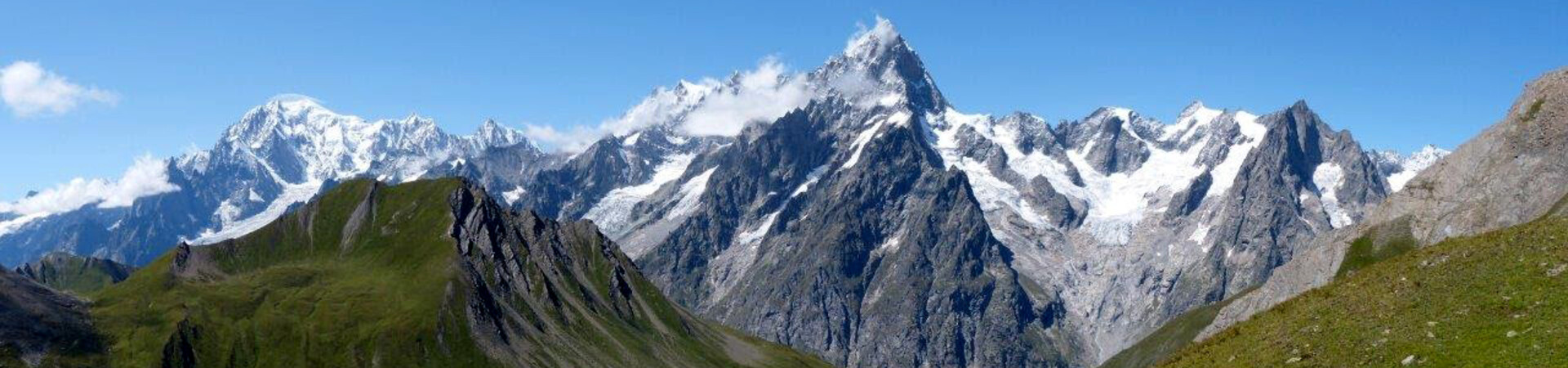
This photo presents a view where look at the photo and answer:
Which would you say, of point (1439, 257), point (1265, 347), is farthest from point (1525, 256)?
point (1265, 347)

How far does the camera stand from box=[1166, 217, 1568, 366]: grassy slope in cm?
4691

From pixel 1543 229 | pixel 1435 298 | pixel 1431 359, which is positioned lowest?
Result: pixel 1431 359

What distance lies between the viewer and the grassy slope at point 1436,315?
4691 centimetres

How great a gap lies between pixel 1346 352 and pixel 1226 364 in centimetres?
544

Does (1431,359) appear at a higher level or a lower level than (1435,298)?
lower

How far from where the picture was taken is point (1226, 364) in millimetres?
53156

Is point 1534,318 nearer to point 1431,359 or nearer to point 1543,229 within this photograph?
point 1431,359

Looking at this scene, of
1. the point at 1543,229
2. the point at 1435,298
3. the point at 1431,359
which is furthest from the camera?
the point at 1543,229

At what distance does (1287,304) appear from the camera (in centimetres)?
5881

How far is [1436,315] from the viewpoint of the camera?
165 feet

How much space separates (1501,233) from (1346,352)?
14704mm

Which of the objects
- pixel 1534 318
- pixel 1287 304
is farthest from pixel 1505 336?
pixel 1287 304

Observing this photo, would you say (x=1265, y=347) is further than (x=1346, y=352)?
Yes

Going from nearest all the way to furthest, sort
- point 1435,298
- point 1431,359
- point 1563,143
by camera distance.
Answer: point 1431,359 → point 1435,298 → point 1563,143
